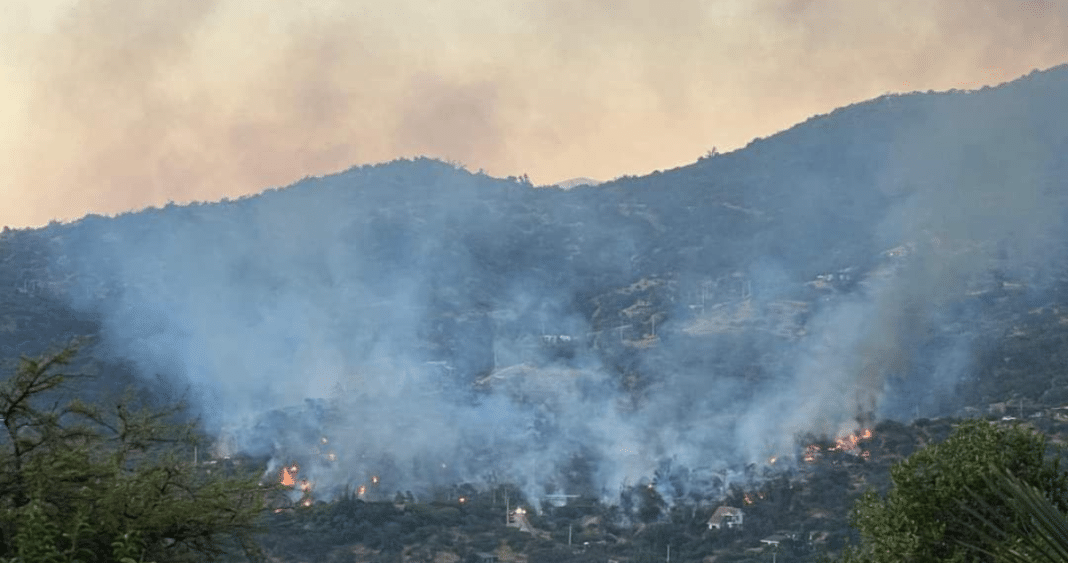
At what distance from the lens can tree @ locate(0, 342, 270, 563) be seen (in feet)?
42.8

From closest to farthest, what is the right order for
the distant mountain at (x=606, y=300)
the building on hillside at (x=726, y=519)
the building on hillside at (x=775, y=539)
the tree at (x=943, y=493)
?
1. the tree at (x=943, y=493)
2. the building on hillside at (x=775, y=539)
3. the building on hillside at (x=726, y=519)
4. the distant mountain at (x=606, y=300)

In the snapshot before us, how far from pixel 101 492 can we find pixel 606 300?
378ft

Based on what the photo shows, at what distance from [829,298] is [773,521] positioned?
2057 inches

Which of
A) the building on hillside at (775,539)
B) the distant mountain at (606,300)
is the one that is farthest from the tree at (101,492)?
the distant mountain at (606,300)

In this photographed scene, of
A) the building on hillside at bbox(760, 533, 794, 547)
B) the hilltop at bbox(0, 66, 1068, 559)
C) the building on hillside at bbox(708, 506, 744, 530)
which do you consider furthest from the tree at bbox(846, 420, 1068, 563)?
the hilltop at bbox(0, 66, 1068, 559)

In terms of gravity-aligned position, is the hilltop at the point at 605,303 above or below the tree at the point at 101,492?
above

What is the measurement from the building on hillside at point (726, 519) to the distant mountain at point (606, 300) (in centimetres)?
705

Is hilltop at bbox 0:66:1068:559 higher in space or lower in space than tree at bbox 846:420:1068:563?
higher

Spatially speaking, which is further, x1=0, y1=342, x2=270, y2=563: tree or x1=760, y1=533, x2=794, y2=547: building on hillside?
x1=760, y1=533, x2=794, y2=547: building on hillside

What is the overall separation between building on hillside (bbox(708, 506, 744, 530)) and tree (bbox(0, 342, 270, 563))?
5648 cm

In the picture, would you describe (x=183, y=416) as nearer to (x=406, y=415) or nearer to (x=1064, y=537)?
(x=406, y=415)

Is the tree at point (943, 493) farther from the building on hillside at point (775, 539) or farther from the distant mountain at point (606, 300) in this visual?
the distant mountain at point (606, 300)

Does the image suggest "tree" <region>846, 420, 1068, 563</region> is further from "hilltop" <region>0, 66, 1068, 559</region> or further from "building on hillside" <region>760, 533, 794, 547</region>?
"hilltop" <region>0, 66, 1068, 559</region>

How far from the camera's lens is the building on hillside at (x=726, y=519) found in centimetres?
6981
